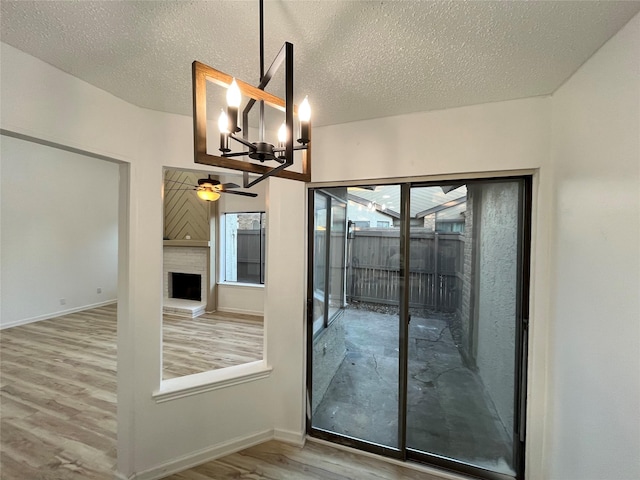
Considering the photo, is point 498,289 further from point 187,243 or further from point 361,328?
point 187,243

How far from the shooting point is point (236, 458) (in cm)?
189

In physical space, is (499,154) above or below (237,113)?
above

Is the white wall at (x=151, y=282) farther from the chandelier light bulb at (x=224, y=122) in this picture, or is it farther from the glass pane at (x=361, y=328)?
the chandelier light bulb at (x=224, y=122)

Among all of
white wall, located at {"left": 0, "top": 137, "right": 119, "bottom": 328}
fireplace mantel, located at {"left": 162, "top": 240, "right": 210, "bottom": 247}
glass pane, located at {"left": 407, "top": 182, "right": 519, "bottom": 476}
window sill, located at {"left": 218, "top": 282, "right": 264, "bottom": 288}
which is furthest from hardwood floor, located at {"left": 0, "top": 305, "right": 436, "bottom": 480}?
fireplace mantel, located at {"left": 162, "top": 240, "right": 210, "bottom": 247}

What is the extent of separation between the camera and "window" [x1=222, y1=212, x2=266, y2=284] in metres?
5.72

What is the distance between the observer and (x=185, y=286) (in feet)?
19.3

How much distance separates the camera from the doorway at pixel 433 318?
1.78m

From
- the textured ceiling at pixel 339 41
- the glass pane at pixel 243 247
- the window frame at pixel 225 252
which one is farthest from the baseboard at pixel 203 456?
the glass pane at pixel 243 247

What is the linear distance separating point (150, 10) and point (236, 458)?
2.68m

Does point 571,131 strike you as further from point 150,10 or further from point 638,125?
point 150,10

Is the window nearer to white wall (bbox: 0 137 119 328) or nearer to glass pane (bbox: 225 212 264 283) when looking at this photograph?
glass pane (bbox: 225 212 264 283)

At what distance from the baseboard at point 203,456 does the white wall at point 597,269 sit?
197 centimetres

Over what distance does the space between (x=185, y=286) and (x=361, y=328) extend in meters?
5.10

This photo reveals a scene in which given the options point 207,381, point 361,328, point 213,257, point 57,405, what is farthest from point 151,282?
point 213,257
